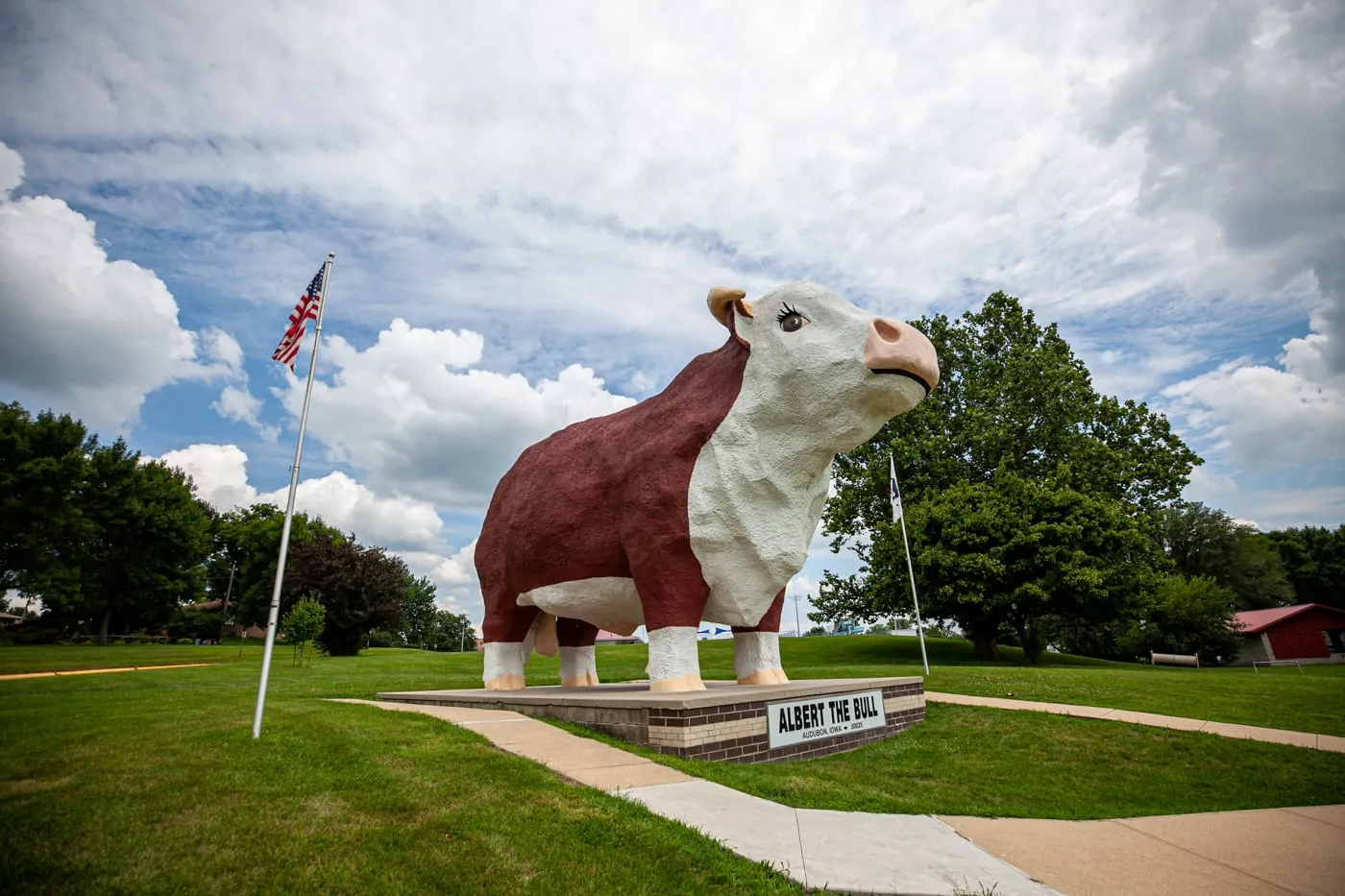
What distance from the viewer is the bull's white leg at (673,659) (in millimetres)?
7316

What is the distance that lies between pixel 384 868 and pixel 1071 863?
3.74 m

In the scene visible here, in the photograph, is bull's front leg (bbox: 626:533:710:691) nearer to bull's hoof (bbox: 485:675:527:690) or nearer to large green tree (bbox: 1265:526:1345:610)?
bull's hoof (bbox: 485:675:527:690)

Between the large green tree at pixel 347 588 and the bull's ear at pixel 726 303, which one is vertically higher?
the bull's ear at pixel 726 303

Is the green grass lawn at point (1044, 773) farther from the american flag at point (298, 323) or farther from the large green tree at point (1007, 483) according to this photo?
the large green tree at point (1007, 483)

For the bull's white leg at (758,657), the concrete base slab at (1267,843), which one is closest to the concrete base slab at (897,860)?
the concrete base slab at (1267,843)

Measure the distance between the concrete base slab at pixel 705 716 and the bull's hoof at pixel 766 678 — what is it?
0.38 m

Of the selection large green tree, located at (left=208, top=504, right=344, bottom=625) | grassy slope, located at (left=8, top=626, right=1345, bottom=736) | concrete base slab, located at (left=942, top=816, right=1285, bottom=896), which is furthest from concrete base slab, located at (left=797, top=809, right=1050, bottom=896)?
large green tree, located at (left=208, top=504, right=344, bottom=625)

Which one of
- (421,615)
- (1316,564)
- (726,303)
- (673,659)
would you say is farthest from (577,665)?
(421,615)

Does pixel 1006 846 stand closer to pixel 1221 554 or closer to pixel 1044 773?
pixel 1044 773

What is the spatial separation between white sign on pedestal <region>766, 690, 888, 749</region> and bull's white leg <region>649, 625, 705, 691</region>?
88 cm

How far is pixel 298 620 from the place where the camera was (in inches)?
784

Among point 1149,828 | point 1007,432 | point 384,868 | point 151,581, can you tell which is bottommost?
point 1149,828

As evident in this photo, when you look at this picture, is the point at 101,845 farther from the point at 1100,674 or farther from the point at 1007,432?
the point at 1007,432

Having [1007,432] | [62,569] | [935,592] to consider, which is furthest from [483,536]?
[62,569]
